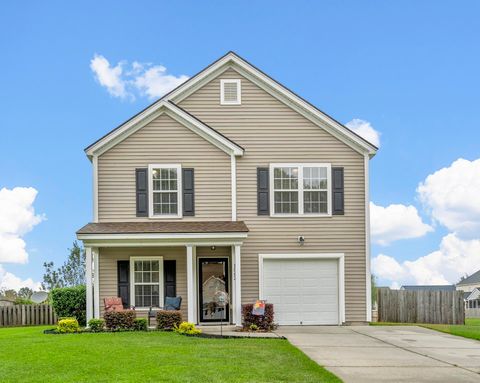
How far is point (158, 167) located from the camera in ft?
64.1

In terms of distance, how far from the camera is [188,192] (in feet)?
64.2

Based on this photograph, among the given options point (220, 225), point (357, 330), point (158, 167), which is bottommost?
point (357, 330)

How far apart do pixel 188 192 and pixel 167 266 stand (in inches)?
96.6

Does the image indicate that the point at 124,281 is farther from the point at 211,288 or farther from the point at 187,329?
the point at 187,329

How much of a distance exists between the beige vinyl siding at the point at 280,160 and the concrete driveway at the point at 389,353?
7.34 feet

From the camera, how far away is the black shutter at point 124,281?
1920 cm

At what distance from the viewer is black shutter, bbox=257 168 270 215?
781 inches

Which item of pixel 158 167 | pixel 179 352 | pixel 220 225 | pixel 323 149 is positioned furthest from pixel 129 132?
pixel 179 352

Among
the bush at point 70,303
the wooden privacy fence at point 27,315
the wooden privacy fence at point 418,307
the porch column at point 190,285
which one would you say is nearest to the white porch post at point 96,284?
the bush at point 70,303

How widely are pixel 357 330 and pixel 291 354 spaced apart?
6474 mm

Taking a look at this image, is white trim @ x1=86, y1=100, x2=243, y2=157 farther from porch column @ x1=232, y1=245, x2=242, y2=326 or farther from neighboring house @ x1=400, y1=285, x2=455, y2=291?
neighboring house @ x1=400, y1=285, x2=455, y2=291

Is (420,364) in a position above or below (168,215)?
below

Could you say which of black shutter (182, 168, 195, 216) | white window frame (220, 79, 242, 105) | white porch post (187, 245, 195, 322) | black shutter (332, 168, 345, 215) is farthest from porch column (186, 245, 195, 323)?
white window frame (220, 79, 242, 105)

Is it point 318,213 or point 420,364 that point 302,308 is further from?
point 420,364
